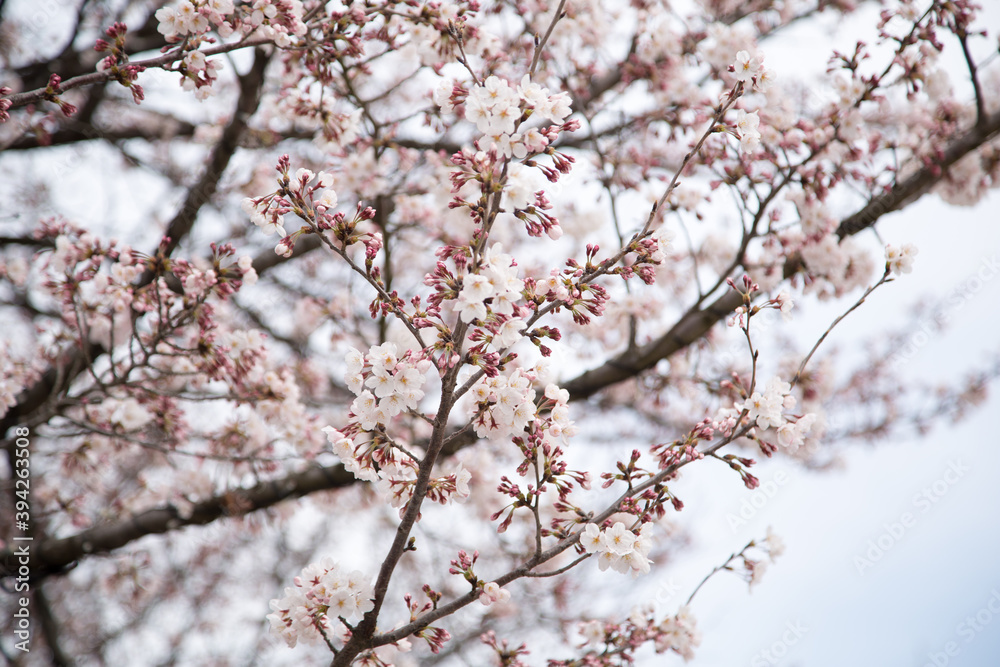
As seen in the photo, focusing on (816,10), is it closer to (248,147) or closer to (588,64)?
(588,64)

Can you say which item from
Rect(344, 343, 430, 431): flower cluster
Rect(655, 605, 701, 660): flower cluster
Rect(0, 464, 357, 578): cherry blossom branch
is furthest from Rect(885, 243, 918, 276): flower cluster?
Rect(0, 464, 357, 578): cherry blossom branch

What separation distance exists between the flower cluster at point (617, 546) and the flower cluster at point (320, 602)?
2.27 feet

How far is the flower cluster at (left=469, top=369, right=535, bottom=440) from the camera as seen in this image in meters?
1.74

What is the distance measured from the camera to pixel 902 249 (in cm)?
234

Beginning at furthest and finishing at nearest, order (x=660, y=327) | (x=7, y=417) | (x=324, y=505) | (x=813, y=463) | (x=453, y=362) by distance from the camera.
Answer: (x=813, y=463) < (x=324, y=505) < (x=660, y=327) < (x=7, y=417) < (x=453, y=362)

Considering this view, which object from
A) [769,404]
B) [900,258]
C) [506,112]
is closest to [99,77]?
[506,112]

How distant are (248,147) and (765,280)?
346 cm

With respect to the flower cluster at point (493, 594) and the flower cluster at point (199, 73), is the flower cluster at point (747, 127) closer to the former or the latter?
the flower cluster at point (493, 594)

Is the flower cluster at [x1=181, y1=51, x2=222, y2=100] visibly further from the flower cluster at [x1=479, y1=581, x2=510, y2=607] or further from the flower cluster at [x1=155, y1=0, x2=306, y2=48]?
the flower cluster at [x1=479, y1=581, x2=510, y2=607]

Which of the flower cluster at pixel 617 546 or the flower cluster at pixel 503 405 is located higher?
the flower cluster at pixel 503 405

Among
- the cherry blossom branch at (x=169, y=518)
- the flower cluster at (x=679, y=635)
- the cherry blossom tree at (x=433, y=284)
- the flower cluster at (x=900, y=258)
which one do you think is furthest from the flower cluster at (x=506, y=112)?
the cherry blossom branch at (x=169, y=518)

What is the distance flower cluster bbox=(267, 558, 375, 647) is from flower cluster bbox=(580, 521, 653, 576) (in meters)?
0.69

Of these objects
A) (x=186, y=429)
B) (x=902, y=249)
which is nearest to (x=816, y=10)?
(x=902, y=249)

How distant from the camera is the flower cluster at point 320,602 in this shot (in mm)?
1865
